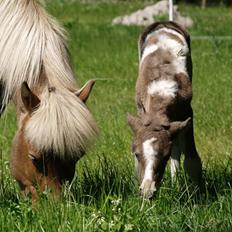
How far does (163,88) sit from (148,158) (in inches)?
33.1

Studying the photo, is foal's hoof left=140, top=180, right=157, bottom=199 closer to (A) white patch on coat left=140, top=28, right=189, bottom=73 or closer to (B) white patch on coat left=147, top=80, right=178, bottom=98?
(B) white patch on coat left=147, top=80, right=178, bottom=98

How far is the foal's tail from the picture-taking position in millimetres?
6652

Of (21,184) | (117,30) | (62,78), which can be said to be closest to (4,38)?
(62,78)

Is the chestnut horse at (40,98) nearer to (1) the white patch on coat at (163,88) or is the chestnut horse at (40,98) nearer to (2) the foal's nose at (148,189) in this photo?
(2) the foal's nose at (148,189)

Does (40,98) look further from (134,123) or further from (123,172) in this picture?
(123,172)

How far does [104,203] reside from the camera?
6121 mm

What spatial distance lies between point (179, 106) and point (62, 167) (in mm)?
1243

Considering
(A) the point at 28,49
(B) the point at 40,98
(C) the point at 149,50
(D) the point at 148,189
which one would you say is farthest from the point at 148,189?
(C) the point at 149,50

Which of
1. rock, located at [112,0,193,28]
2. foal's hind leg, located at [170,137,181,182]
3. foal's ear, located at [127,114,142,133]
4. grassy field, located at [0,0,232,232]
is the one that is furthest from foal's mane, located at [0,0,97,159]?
rock, located at [112,0,193,28]

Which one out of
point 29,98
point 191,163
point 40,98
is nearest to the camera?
point 29,98

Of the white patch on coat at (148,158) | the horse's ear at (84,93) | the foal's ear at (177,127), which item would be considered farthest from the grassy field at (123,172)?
the foal's ear at (177,127)

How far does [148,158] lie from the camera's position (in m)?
6.28

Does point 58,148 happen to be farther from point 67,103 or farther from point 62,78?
point 62,78

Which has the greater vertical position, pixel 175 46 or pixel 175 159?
pixel 175 46
